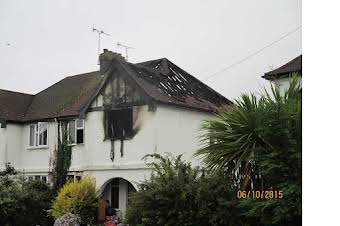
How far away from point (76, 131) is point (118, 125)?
8.83 ft

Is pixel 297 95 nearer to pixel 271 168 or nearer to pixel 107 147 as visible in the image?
pixel 271 168

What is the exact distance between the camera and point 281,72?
40.6ft

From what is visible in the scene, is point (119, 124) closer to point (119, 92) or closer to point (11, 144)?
point (119, 92)

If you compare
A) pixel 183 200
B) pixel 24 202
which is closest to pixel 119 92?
pixel 24 202

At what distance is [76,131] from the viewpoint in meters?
19.1

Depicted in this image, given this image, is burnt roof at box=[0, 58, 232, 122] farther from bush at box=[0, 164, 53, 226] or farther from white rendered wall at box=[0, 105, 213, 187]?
bush at box=[0, 164, 53, 226]

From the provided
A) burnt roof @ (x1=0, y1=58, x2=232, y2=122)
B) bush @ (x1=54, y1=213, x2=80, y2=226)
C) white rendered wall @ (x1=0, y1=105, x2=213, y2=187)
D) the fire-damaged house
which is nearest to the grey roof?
burnt roof @ (x1=0, y1=58, x2=232, y2=122)

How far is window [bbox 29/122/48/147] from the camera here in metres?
20.6

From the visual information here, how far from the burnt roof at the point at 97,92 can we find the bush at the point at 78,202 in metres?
3.56

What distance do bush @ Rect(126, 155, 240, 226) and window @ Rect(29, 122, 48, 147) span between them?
11666mm

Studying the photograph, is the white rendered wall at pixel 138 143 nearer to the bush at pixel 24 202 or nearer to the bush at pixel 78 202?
the bush at pixel 78 202

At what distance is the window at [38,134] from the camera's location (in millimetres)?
20594
